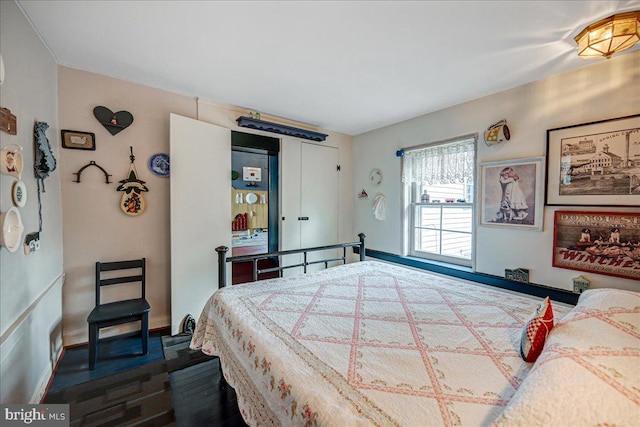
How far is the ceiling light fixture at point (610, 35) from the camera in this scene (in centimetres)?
141

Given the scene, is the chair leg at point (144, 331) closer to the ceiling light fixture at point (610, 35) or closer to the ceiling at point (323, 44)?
the ceiling at point (323, 44)

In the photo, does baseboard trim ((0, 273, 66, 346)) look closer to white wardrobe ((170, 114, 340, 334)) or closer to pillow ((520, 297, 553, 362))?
white wardrobe ((170, 114, 340, 334))

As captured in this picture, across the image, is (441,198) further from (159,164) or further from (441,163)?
(159,164)

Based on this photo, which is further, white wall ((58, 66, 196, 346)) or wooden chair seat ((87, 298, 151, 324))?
white wall ((58, 66, 196, 346))

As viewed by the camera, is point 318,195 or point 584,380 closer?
point 584,380

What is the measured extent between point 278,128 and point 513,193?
8.16 ft

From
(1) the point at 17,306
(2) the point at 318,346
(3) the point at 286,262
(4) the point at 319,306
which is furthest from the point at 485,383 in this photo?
(3) the point at 286,262

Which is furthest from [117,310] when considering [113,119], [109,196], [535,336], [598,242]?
[598,242]

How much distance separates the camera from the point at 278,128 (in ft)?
10.3

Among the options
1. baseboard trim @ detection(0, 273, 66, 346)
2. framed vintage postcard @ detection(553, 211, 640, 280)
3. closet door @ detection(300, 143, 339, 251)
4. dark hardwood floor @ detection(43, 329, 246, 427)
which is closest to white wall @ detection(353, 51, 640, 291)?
framed vintage postcard @ detection(553, 211, 640, 280)

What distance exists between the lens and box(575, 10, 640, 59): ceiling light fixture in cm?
141

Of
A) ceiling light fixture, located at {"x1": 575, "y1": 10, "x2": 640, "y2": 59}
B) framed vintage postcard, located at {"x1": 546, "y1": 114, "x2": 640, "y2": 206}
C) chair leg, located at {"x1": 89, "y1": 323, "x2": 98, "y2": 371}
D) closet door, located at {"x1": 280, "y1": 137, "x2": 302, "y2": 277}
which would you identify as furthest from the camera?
closet door, located at {"x1": 280, "y1": 137, "x2": 302, "y2": 277}

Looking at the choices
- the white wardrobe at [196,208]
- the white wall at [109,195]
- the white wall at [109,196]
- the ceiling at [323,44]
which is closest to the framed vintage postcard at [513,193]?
the ceiling at [323,44]

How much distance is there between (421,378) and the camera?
3.01 feet
